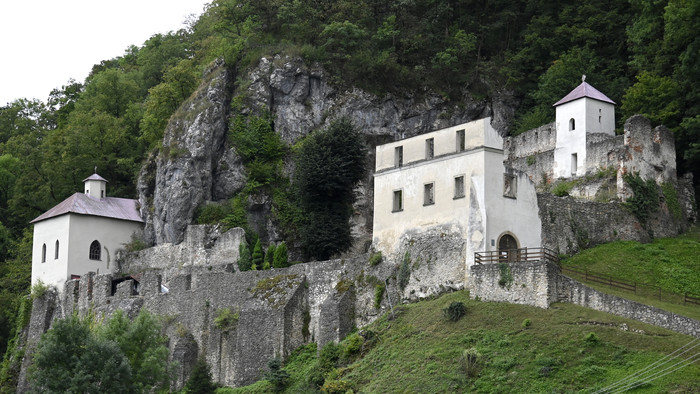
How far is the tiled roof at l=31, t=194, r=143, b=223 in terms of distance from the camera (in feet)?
273

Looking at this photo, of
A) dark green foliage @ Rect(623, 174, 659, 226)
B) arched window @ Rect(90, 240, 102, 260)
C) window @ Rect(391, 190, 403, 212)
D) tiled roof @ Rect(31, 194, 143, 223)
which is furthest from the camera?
tiled roof @ Rect(31, 194, 143, 223)

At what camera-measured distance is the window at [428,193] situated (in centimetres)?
6147

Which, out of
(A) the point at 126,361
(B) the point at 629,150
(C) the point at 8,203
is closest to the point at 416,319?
(A) the point at 126,361

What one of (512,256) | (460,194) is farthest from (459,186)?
(512,256)

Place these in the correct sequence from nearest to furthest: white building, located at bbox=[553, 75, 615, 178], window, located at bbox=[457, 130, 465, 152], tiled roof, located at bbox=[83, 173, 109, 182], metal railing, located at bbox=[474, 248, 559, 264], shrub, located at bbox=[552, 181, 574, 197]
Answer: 1. metal railing, located at bbox=[474, 248, 559, 264]
2. window, located at bbox=[457, 130, 465, 152]
3. shrub, located at bbox=[552, 181, 574, 197]
4. white building, located at bbox=[553, 75, 615, 178]
5. tiled roof, located at bbox=[83, 173, 109, 182]

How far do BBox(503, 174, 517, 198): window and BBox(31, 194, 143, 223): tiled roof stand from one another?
32.7 metres

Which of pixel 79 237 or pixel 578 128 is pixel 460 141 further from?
pixel 79 237

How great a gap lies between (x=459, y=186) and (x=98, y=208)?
106ft

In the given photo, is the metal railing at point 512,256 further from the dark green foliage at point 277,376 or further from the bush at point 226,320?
the bush at point 226,320

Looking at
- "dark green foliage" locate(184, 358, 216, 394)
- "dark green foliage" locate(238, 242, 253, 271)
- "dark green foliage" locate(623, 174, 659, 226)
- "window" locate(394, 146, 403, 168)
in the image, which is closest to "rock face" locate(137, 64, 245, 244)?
"dark green foliage" locate(238, 242, 253, 271)

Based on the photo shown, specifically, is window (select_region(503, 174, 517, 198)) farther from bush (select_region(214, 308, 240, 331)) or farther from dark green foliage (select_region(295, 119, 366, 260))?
bush (select_region(214, 308, 240, 331))

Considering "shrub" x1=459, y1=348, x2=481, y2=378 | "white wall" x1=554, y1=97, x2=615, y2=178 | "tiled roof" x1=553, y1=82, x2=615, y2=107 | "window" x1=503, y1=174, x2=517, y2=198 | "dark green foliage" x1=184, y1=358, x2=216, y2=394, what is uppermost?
"tiled roof" x1=553, y1=82, x2=615, y2=107

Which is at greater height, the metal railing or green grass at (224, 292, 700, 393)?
the metal railing

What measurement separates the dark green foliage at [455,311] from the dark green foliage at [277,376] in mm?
9677
